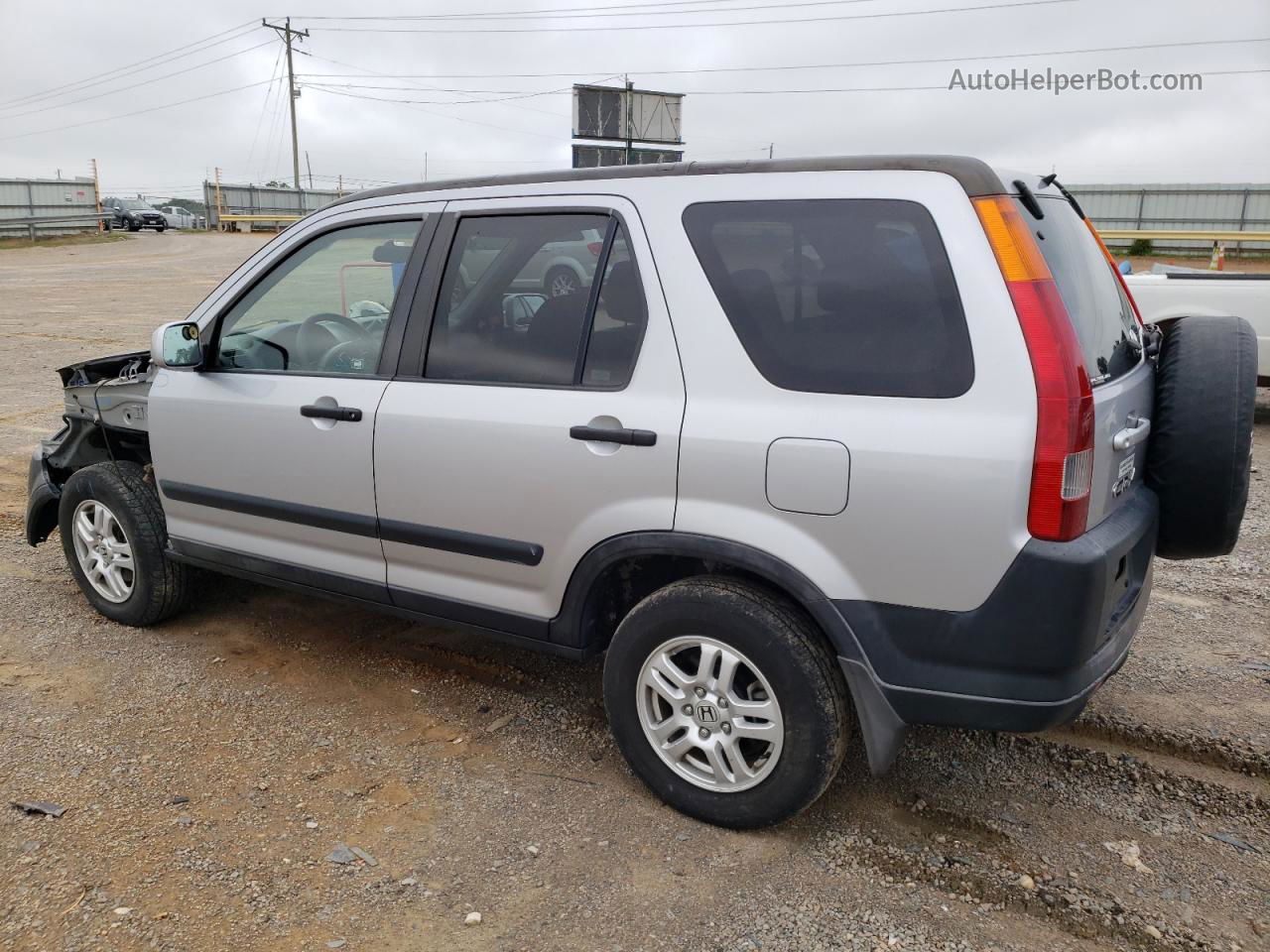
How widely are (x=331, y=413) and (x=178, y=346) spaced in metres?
0.77

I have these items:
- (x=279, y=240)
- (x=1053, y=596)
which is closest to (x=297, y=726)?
(x=279, y=240)

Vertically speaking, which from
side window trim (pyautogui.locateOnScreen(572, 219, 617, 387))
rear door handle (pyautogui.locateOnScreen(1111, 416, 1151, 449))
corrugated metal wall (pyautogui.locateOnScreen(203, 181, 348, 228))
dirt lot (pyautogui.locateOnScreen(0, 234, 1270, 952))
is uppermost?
corrugated metal wall (pyautogui.locateOnScreen(203, 181, 348, 228))

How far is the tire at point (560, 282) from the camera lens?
10.2 ft

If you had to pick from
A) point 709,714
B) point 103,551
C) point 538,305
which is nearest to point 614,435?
point 538,305

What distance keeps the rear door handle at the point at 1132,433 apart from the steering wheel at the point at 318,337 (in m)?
2.43

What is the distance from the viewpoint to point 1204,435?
9.60ft

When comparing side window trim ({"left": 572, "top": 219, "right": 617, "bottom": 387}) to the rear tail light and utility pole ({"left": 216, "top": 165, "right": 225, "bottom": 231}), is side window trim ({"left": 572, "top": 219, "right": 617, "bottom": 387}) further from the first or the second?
utility pole ({"left": 216, "top": 165, "right": 225, "bottom": 231})

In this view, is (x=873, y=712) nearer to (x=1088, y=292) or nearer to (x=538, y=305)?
(x=1088, y=292)

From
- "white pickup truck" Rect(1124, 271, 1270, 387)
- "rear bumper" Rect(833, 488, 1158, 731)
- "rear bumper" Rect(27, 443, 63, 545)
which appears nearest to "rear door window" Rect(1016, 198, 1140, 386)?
"rear bumper" Rect(833, 488, 1158, 731)

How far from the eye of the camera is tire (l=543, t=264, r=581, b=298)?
3102mm

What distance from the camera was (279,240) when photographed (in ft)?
12.5

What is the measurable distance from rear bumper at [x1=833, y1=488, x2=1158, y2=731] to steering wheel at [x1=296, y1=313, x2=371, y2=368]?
207cm

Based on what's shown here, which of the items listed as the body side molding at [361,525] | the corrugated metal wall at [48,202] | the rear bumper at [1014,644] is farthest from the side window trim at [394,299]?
the corrugated metal wall at [48,202]

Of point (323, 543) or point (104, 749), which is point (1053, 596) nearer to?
point (323, 543)
